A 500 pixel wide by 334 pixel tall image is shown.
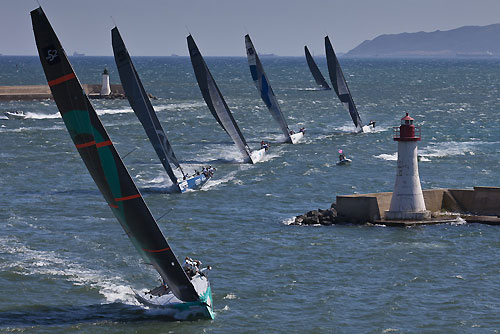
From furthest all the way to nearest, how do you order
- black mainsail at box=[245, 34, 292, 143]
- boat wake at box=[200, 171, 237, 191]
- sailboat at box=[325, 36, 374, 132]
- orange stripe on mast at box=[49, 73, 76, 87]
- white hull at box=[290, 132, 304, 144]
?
sailboat at box=[325, 36, 374, 132], black mainsail at box=[245, 34, 292, 143], white hull at box=[290, 132, 304, 144], boat wake at box=[200, 171, 237, 191], orange stripe on mast at box=[49, 73, 76, 87]

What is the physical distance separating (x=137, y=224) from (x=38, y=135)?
52.6m

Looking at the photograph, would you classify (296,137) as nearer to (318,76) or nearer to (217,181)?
(217,181)

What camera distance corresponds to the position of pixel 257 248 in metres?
39.8

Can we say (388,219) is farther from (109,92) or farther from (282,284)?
(109,92)

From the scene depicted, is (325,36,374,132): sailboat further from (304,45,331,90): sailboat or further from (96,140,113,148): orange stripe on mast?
(96,140,113,148): orange stripe on mast

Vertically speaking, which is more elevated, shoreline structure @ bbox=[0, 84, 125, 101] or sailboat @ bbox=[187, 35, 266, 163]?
sailboat @ bbox=[187, 35, 266, 163]

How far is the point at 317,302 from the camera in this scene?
107 ft

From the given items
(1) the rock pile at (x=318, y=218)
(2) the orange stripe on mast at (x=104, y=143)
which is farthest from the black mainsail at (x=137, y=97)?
(2) the orange stripe on mast at (x=104, y=143)

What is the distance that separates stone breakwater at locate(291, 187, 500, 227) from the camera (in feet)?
144

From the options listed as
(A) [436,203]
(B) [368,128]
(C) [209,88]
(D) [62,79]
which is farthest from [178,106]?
(D) [62,79]

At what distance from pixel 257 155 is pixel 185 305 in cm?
3544

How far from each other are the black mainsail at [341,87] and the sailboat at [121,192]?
2176 inches

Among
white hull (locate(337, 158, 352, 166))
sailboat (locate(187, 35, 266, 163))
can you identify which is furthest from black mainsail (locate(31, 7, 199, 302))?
sailboat (locate(187, 35, 266, 163))

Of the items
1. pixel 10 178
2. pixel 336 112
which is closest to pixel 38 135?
pixel 10 178
